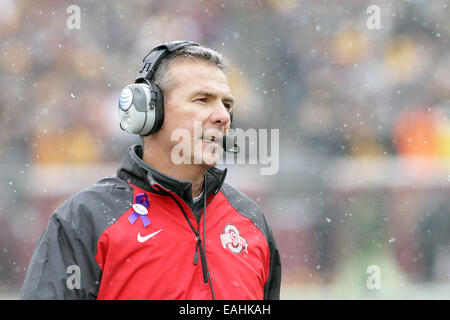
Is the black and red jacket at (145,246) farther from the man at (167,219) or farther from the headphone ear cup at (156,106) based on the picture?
the headphone ear cup at (156,106)

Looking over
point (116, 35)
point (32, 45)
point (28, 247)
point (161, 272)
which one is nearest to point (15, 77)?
point (32, 45)

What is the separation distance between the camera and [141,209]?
6.07ft

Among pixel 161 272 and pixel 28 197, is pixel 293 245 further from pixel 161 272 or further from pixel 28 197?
pixel 161 272

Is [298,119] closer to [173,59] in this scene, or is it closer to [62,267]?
[173,59]

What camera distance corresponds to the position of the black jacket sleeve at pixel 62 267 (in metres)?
1.65

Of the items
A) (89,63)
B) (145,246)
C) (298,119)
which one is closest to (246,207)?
(145,246)

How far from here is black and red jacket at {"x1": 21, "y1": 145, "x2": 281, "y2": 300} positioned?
169cm

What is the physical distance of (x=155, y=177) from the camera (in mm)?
1882

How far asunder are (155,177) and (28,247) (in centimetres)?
382

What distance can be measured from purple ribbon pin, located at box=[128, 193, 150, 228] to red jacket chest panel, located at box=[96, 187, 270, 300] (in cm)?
1

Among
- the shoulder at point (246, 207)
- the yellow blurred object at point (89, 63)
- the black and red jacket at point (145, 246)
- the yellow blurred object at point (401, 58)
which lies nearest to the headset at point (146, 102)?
the black and red jacket at point (145, 246)

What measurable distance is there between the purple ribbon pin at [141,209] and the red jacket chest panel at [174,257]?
0.03ft

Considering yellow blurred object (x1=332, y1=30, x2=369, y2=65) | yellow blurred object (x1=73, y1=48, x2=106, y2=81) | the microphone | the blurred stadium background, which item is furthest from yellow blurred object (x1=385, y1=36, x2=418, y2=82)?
the microphone

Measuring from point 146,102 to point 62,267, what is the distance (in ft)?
1.93
